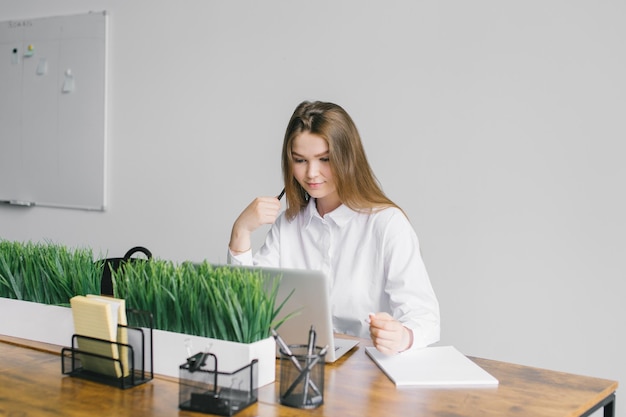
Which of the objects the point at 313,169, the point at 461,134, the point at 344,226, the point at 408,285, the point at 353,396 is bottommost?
the point at 353,396

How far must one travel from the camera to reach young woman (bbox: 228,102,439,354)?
221 cm

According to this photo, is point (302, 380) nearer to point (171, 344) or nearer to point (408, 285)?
point (171, 344)

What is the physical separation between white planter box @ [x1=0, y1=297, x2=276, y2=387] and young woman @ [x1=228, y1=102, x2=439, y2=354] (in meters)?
0.69

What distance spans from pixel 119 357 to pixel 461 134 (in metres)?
2.06

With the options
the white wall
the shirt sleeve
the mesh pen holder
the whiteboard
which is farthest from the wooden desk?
the whiteboard

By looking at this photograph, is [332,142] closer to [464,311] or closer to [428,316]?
[428,316]

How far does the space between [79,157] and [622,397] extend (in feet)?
11.1

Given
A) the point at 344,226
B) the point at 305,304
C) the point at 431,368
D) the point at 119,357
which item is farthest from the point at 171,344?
the point at 344,226

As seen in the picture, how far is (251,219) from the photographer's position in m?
2.30

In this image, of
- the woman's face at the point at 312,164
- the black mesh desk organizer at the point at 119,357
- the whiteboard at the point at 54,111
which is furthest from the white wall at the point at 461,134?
the black mesh desk organizer at the point at 119,357

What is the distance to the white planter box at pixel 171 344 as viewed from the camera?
146cm

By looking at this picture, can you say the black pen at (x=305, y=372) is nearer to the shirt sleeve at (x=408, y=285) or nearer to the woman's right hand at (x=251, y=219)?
the shirt sleeve at (x=408, y=285)

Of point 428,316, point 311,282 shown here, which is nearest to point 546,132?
point 428,316

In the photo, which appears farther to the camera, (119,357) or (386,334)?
(386,334)
